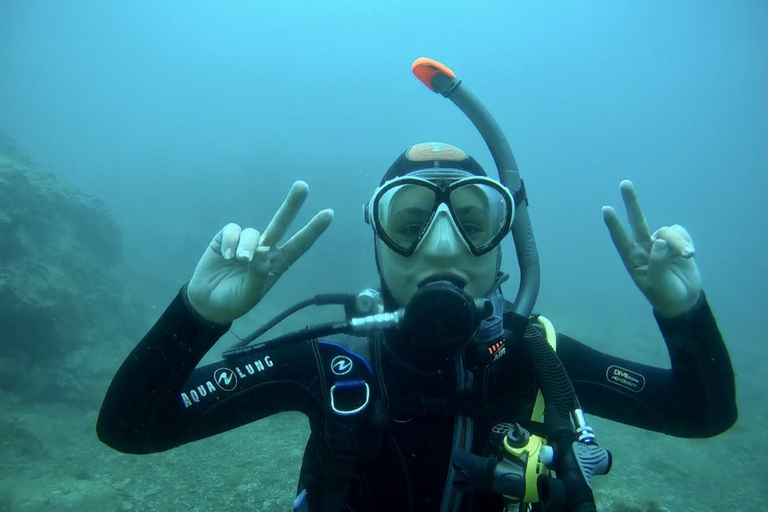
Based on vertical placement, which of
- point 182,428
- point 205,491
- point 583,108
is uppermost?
point 583,108

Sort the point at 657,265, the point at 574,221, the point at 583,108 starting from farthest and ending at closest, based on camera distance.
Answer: the point at 583,108 < the point at 574,221 < the point at 657,265

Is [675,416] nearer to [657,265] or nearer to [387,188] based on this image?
[657,265]

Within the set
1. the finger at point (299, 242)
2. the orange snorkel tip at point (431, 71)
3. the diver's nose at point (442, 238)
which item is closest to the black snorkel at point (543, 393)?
the orange snorkel tip at point (431, 71)

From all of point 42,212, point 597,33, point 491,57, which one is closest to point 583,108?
point 597,33

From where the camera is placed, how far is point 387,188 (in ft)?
6.74

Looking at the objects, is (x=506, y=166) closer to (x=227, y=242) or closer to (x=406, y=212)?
(x=406, y=212)

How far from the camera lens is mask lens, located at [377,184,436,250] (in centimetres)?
209

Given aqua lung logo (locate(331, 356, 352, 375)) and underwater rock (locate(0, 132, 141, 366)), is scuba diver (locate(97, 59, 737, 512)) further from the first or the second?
underwater rock (locate(0, 132, 141, 366))

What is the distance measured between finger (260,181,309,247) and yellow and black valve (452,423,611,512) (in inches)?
47.1

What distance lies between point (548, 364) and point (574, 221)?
92.3 metres

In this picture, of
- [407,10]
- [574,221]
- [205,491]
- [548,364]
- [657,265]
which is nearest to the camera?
[548,364]

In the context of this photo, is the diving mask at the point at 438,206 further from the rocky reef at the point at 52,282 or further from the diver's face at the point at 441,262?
the rocky reef at the point at 52,282

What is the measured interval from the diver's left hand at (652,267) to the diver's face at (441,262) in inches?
24.6

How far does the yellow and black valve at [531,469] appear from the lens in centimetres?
118
